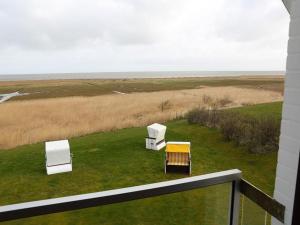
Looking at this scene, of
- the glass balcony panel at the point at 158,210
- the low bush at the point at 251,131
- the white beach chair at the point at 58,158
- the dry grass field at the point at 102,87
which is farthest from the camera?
the dry grass field at the point at 102,87

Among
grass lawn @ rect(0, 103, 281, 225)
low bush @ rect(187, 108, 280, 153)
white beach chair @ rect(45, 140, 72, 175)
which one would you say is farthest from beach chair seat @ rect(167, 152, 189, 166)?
white beach chair @ rect(45, 140, 72, 175)

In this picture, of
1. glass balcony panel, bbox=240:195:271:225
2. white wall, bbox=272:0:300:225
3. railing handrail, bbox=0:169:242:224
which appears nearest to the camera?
railing handrail, bbox=0:169:242:224

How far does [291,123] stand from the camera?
189 cm

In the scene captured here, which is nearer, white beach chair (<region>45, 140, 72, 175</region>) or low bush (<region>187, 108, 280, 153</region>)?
white beach chair (<region>45, 140, 72, 175</region>)

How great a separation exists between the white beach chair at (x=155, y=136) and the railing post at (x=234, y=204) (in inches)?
366

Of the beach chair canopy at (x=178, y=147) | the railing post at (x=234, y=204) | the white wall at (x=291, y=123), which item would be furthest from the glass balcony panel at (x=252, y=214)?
the beach chair canopy at (x=178, y=147)

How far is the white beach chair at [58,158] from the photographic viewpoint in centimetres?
972

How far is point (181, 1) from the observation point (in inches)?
265

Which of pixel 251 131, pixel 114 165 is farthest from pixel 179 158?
pixel 251 131

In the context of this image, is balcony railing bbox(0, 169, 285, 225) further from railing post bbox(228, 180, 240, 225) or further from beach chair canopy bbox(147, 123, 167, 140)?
beach chair canopy bbox(147, 123, 167, 140)

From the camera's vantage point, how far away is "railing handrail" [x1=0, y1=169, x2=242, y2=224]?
5.55 ft

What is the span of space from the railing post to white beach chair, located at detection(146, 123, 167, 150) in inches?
366

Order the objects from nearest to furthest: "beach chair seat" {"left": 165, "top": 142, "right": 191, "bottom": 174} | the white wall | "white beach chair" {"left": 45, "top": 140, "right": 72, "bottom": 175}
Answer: the white wall → "white beach chair" {"left": 45, "top": 140, "right": 72, "bottom": 175} → "beach chair seat" {"left": 165, "top": 142, "right": 191, "bottom": 174}

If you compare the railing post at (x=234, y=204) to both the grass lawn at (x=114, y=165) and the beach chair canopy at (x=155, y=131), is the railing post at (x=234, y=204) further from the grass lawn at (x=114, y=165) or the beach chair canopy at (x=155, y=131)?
the beach chair canopy at (x=155, y=131)
